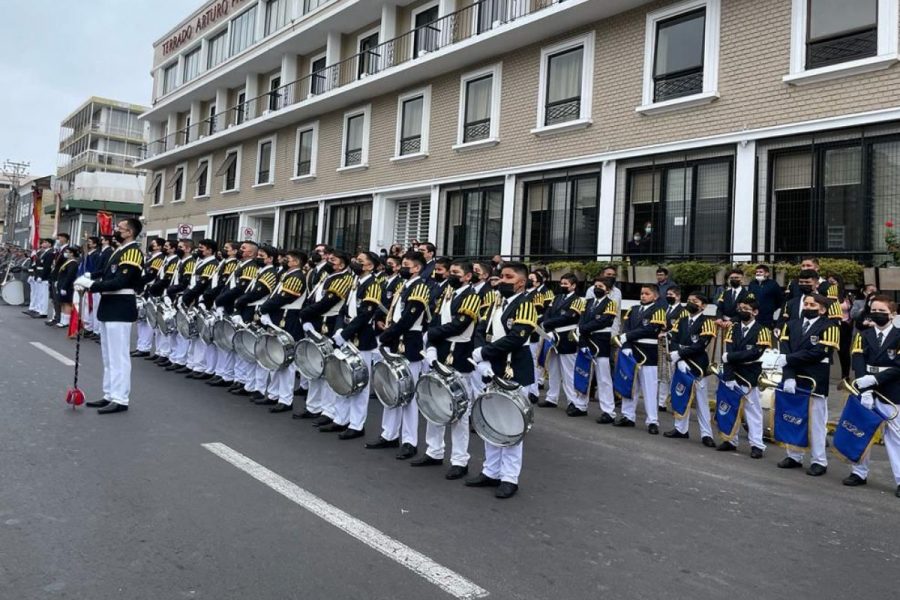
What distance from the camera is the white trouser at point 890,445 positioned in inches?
266

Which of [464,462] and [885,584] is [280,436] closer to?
[464,462]

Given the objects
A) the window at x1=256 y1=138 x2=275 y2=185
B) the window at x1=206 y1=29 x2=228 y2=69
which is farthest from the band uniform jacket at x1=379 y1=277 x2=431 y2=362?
the window at x1=206 y1=29 x2=228 y2=69

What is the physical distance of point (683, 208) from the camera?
47.3ft

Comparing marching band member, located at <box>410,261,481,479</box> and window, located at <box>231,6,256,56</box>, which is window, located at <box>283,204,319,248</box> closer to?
window, located at <box>231,6,256,56</box>

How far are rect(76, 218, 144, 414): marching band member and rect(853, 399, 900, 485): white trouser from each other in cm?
791

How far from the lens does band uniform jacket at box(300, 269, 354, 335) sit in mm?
8445

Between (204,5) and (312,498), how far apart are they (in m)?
36.3

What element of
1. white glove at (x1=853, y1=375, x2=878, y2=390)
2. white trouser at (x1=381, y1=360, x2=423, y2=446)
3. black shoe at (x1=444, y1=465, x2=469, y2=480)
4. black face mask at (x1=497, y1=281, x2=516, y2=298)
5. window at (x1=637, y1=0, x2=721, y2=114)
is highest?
window at (x1=637, y1=0, x2=721, y2=114)

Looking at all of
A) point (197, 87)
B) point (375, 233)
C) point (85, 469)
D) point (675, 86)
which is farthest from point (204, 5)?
point (85, 469)

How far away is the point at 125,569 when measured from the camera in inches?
155

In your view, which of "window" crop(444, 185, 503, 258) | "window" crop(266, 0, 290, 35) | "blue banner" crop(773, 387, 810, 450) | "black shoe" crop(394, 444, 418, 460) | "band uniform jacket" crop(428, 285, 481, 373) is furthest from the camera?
"window" crop(266, 0, 290, 35)

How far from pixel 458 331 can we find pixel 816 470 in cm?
414

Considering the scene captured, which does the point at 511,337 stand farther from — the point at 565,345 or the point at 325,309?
the point at 565,345

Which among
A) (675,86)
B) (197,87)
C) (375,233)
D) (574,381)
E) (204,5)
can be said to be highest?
(204,5)
